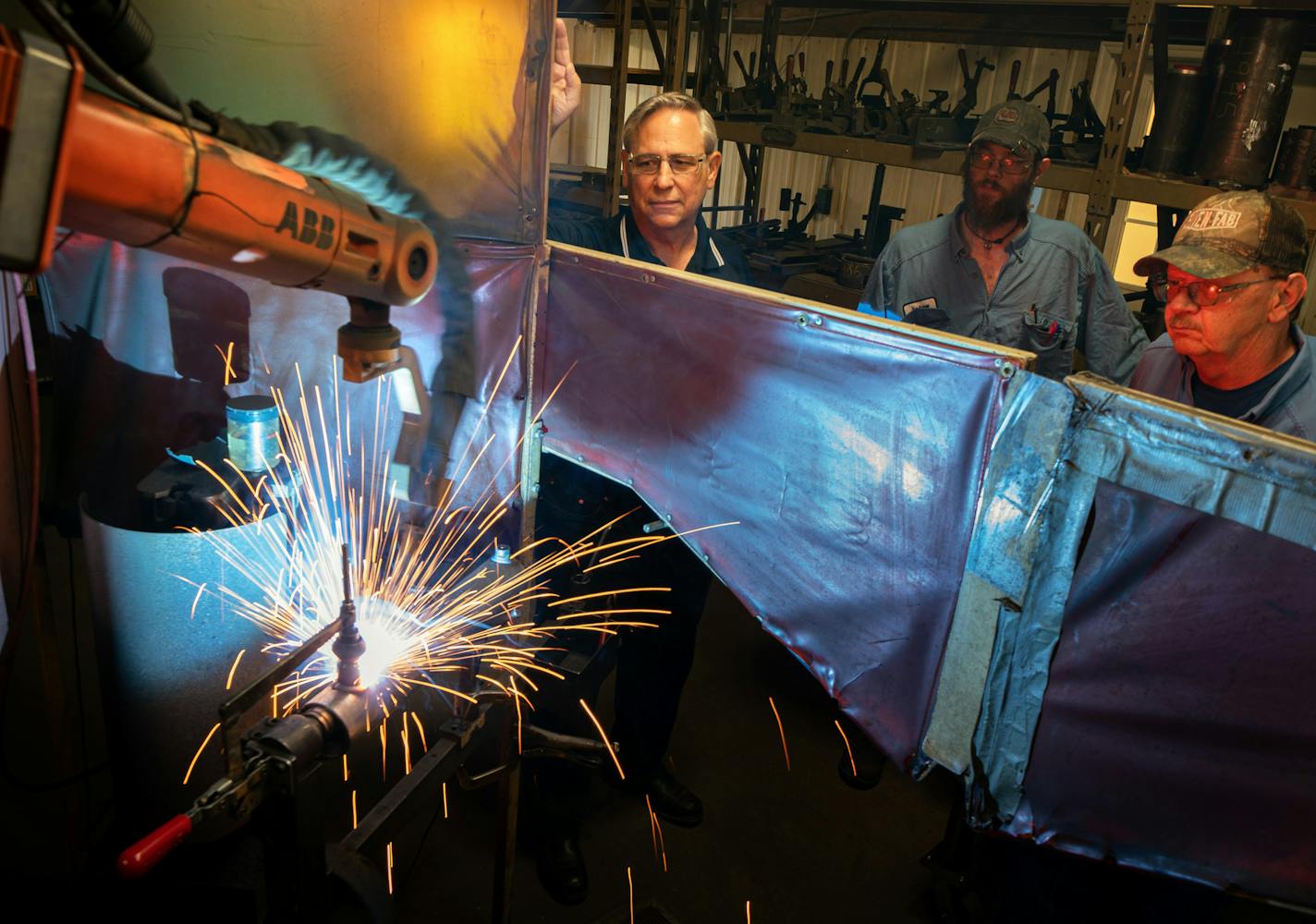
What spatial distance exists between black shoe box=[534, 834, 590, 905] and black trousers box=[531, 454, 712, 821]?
0.08 meters

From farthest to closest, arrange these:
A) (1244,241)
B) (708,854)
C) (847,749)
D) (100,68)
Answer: (847,749) → (708,854) → (1244,241) → (100,68)

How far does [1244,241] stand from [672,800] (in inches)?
89.7

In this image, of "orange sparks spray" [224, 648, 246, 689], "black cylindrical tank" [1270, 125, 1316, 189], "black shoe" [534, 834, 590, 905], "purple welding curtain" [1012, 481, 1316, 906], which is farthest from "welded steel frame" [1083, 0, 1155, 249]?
"orange sparks spray" [224, 648, 246, 689]

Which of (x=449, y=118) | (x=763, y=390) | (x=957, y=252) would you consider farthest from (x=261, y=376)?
(x=957, y=252)

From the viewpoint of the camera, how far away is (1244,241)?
1.93m

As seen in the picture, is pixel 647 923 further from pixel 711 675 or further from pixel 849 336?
pixel 849 336

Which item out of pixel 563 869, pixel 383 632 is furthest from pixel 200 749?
pixel 563 869

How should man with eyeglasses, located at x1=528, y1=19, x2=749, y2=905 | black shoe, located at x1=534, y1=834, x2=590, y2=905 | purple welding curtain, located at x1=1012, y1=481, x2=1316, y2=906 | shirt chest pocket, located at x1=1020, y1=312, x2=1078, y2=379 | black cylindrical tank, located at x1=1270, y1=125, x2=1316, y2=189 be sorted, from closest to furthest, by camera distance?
purple welding curtain, located at x1=1012, y1=481, x2=1316, y2=906, man with eyeglasses, located at x1=528, y1=19, x2=749, y2=905, black shoe, located at x1=534, y1=834, x2=590, y2=905, shirt chest pocket, located at x1=1020, y1=312, x2=1078, y2=379, black cylindrical tank, located at x1=1270, y1=125, x2=1316, y2=189

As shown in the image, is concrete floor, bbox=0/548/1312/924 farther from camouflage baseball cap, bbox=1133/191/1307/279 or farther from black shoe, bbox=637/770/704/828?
camouflage baseball cap, bbox=1133/191/1307/279

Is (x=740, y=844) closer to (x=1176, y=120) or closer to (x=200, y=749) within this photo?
(x=200, y=749)

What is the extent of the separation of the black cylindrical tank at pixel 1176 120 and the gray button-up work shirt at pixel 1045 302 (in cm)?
124

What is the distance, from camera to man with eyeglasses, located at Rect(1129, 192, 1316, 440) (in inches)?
75.9

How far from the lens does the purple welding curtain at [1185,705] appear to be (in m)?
1.09

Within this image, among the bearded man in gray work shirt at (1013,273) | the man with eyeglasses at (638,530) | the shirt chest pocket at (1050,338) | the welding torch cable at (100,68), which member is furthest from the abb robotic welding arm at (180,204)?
the shirt chest pocket at (1050,338)
